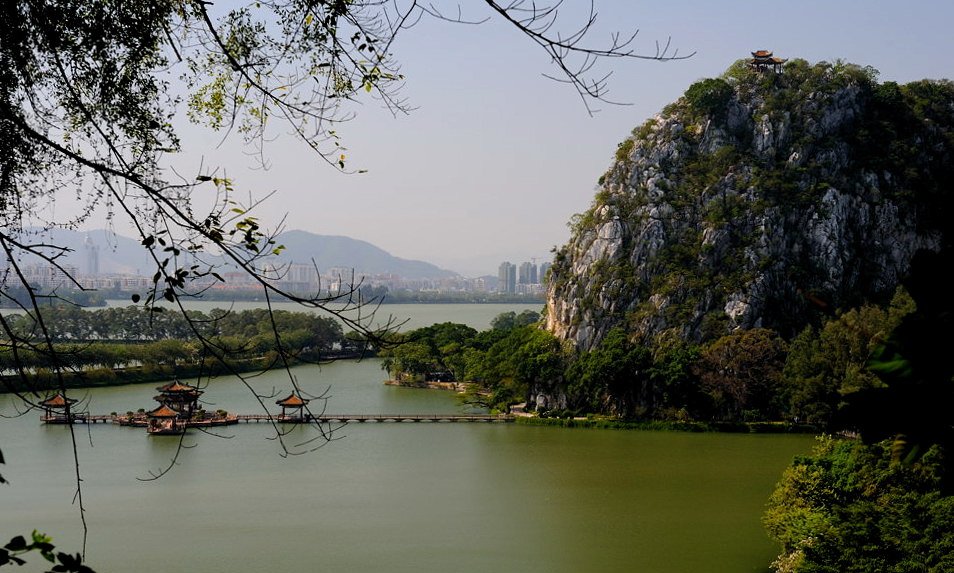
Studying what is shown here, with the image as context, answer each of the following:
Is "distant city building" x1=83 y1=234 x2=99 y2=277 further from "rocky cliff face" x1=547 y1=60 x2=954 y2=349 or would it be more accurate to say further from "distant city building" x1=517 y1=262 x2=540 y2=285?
"distant city building" x1=517 y1=262 x2=540 y2=285

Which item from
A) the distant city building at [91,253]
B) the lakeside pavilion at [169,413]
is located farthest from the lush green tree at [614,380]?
the distant city building at [91,253]

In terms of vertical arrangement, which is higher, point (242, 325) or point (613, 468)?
point (242, 325)

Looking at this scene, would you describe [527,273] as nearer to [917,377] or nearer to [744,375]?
[744,375]

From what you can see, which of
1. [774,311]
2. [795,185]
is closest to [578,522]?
[774,311]

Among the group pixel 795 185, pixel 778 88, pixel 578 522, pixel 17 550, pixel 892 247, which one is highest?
pixel 778 88

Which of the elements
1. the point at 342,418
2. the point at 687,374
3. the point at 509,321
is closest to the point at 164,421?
the point at 342,418

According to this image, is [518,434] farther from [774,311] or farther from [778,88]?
[778,88]

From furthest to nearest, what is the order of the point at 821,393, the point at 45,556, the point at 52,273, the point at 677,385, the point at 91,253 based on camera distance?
the point at 91,253 < the point at 677,385 < the point at 821,393 < the point at 52,273 < the point at 45,556
